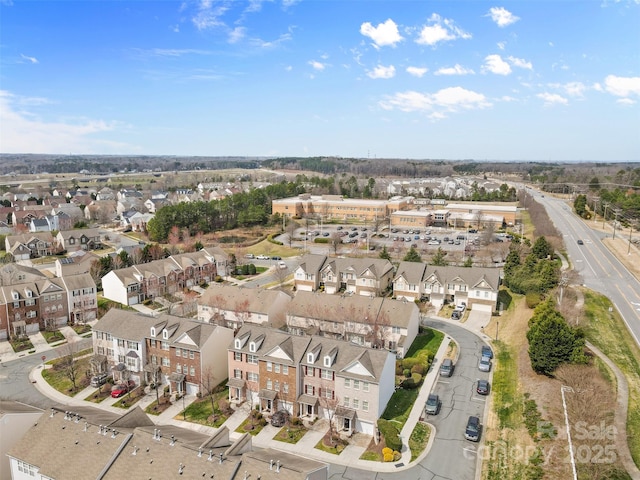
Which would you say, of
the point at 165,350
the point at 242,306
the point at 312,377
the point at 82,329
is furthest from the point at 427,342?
the point at 82,329

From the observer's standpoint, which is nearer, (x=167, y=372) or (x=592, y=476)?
(x=592, y=476)

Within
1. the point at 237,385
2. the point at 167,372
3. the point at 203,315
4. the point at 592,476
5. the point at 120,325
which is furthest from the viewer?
the point at 203,315

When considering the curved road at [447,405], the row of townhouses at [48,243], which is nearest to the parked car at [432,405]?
the curved road at [447,405]

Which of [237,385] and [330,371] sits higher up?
[330,371]

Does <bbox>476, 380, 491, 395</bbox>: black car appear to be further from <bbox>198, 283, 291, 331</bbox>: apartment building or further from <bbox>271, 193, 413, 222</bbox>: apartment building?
<bbox>271, 193, 413, 222</bbox>: apartment building

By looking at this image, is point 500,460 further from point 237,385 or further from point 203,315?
point 203,315

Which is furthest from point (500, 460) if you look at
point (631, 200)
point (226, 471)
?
point (631, 200)
